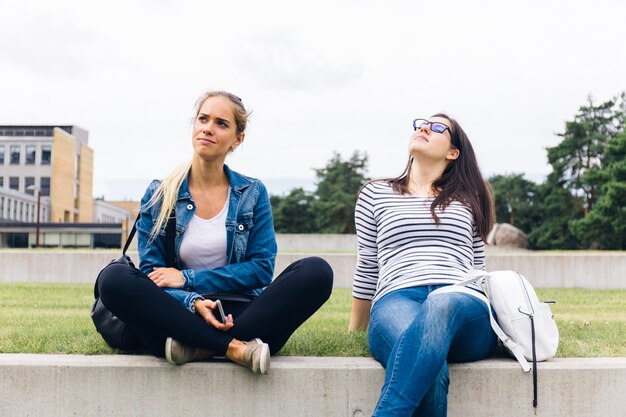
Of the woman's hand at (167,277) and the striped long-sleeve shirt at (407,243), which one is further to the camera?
the striped long-sleeve shirt at (407,243)

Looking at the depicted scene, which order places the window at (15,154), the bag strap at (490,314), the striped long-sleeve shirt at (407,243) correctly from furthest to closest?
the window at (15,154) → the striped long-sleeve shirt at (407,243) → the bag strap at (490,314)

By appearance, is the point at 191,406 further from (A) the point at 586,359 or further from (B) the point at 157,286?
(A) the point at 586,359

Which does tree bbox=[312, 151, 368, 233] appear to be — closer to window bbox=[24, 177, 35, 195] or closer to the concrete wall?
the concrete wall

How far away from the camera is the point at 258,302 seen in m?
3.41

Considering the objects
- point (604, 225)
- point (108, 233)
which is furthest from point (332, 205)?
point (108, 233)

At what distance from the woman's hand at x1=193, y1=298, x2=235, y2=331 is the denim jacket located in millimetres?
225

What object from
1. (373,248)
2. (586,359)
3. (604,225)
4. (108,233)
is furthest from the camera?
(108,233)

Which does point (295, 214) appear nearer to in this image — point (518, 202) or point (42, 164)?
point (518, 202)

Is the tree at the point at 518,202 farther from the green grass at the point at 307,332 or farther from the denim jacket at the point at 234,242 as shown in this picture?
the denim jacket at the point at 234,242

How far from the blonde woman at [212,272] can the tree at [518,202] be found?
5269cm

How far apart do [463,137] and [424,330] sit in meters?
1.59

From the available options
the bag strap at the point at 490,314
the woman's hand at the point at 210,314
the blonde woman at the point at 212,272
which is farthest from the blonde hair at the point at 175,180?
the bag strap at the point at 490,314

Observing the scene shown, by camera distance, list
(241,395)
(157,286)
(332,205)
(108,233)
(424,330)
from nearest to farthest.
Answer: (424,330)
(157,286)
(241,395)
(332,205)
(108,233)

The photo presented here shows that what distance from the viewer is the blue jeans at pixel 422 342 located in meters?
2.95
